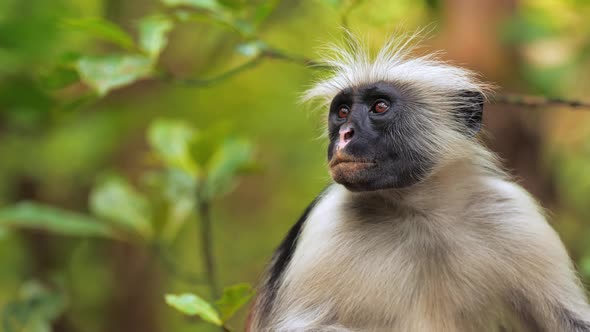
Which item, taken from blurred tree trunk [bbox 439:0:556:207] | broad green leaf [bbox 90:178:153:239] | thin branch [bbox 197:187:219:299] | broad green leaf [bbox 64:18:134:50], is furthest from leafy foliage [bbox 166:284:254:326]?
blurred tree trunk [bbox 439:0:556:207]

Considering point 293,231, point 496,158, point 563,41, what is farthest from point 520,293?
point 563,41

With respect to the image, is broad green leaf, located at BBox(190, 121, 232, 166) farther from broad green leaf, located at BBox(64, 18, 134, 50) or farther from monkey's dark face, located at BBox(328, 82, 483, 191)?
monkey's dark face, located at BBox(328, 82, 483, 191)

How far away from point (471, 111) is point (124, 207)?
2.60 metres

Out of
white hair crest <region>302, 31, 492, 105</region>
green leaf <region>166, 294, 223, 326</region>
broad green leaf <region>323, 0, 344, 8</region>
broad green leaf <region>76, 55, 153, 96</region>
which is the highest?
broad green leaf <region>323, 0, 344, 8</region>

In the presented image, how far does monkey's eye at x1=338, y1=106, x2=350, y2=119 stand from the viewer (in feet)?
15.4

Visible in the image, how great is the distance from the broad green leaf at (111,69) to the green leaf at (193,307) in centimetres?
144

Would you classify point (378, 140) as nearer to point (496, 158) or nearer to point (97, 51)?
point (496, 158)

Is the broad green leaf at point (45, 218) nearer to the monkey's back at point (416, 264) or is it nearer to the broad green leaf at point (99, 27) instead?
the broad green leaf at point (99, 27)

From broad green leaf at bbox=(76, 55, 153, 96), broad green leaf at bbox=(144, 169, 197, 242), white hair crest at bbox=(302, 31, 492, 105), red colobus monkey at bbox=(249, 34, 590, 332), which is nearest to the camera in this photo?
red colobus monkey at bbox=(249, 34, 590, 332)

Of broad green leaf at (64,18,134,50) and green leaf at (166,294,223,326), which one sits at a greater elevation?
broad green leaf at (64,18,134,50)

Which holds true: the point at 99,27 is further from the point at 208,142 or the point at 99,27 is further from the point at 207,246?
the point at 207,246

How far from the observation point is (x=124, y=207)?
605 centimetres

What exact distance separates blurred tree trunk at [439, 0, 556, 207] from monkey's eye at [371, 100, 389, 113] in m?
3.63

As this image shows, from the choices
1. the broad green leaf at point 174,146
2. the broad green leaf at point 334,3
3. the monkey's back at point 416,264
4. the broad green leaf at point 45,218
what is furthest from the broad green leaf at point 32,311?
the broad green leaf at point 334,3
